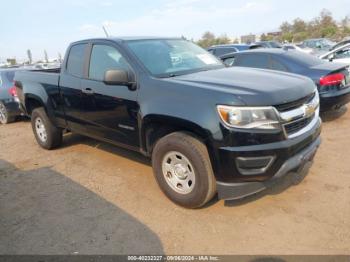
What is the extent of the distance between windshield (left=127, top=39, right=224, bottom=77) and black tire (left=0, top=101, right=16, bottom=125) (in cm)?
618

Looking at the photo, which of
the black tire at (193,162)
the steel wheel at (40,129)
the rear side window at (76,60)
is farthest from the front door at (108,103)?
the steel wheel at (40,129)

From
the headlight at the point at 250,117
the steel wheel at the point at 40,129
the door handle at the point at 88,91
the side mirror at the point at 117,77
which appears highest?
the side mirror at the point at 117,77

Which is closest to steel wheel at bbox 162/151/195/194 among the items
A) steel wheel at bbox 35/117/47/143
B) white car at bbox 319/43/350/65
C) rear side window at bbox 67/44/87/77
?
rear side window at bbox 67/44/87/77

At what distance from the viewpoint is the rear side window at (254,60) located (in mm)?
7064

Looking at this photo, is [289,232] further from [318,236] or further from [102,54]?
[102,54]

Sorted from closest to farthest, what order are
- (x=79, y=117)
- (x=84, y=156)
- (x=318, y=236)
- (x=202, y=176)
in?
1. (x=318, y=236)
2. (x=202, y=176)
3. (x=79, y=117)
4. (x=84, y=156)

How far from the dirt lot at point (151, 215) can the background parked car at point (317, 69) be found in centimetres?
136

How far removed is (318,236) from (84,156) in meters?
3.95

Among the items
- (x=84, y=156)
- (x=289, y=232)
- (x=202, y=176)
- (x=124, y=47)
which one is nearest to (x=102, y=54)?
(x=124, y=47)

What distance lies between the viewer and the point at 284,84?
349cm

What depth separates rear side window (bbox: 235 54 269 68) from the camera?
706cm

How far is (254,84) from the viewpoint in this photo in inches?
134

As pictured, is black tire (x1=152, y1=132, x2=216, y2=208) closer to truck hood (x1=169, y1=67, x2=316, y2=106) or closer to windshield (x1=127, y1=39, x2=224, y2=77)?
truck hood (x1=169, y1=67, x2=316, y2=106)

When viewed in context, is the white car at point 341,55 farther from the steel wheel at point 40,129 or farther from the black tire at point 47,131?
the steel wheel at point 40,129
